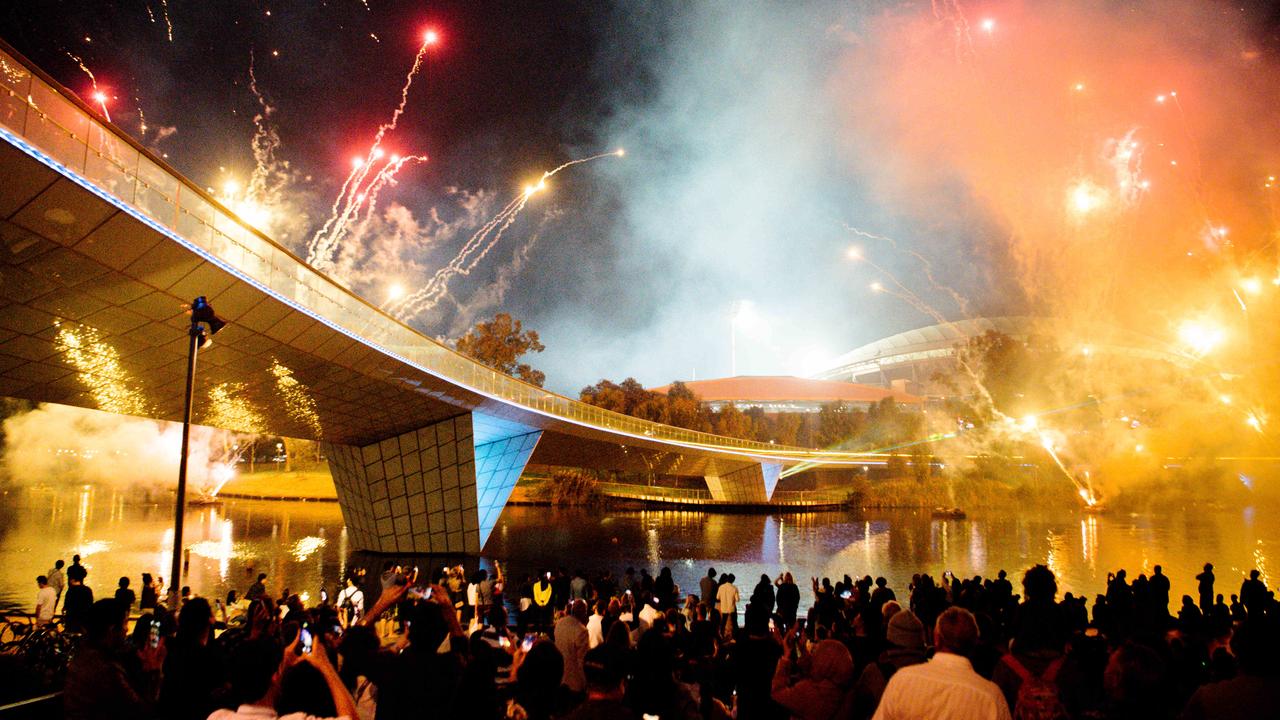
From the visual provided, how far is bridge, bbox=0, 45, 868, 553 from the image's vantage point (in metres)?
10.6

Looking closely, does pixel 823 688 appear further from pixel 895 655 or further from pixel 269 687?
pixel 269 687

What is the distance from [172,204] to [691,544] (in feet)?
110

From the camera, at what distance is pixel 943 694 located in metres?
3.41

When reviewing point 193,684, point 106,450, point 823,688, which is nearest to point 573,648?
point 823,688

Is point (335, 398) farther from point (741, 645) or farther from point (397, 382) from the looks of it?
point (741, 645)

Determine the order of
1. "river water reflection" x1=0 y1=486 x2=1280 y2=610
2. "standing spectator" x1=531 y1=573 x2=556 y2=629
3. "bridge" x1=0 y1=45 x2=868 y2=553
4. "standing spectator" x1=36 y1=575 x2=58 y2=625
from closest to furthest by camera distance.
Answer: "bridge" x1=0 y1=45 x2=868 y2=553
"standing spectator" x1=36 y1=575 x2=58 y2=625
"standing spectator" x1=531 y1=573 x2=556 y2=629
"river water reflection" x1=0 y1=486 x2=1280 y2=610

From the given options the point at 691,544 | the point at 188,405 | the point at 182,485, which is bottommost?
the point at 691,544

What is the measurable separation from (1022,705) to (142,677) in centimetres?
737

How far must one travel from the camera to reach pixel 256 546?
35.2 m

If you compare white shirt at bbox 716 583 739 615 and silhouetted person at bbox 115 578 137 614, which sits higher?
silhouetted person at bbox 115 578 137 614

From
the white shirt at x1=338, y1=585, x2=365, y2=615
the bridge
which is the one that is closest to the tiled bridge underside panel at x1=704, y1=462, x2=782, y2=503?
the bridge

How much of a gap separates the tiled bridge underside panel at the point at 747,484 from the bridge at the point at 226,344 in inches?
1415

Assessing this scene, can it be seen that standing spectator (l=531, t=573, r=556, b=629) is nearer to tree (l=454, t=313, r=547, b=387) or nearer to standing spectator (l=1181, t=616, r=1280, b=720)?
standing spectator (l=1181, t=616, r=1280, b=720)

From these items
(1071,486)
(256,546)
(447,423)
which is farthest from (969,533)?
(256,546)
